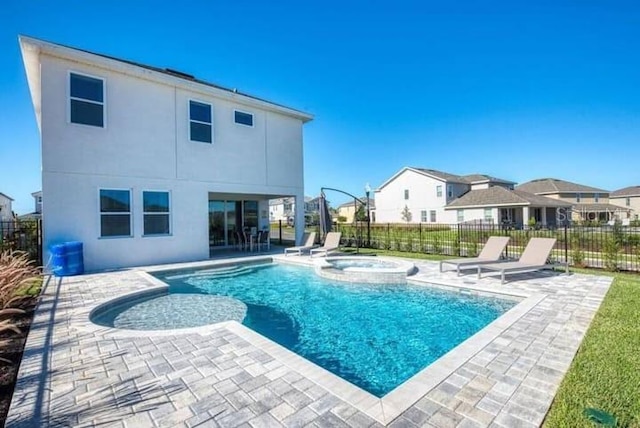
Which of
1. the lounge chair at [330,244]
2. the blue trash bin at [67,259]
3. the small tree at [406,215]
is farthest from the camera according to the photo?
the small tree at [406,215]

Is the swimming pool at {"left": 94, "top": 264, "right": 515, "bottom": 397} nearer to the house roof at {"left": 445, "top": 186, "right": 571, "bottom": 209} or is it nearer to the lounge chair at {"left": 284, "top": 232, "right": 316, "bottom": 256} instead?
the lounge chair at {"left": 284, "top": 232, "right": 316, "bottom": 256}

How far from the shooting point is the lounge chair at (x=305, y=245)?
14789mm

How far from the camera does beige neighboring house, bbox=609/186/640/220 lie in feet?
172

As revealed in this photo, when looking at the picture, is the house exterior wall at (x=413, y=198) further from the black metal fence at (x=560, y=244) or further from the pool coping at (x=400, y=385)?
the pool coping at (x=400, y=385)

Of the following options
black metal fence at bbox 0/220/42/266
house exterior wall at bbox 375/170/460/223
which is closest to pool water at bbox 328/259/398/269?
black metal fence at bbox 0/220/42/266

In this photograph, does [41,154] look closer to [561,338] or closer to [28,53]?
[28,53]

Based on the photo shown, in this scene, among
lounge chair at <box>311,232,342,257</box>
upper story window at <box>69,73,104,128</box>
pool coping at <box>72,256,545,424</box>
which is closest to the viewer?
pool coping at <box>72,256,545,424</box>

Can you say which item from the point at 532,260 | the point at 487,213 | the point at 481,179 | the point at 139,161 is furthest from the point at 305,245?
the point at 481,179

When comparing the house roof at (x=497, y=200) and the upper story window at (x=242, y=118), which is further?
the house roof at (x=497, y=200)

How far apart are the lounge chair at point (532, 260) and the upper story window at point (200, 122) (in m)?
11.9

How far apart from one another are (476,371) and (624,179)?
77572 millimetres

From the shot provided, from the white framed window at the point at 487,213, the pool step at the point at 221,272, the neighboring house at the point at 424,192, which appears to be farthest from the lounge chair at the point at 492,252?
the neighboring house at the point at 424,192

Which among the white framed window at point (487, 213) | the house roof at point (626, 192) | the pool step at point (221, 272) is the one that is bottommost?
the pool step at point (221, 272)

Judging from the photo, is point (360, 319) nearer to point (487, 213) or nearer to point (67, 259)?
point (67, 259)
